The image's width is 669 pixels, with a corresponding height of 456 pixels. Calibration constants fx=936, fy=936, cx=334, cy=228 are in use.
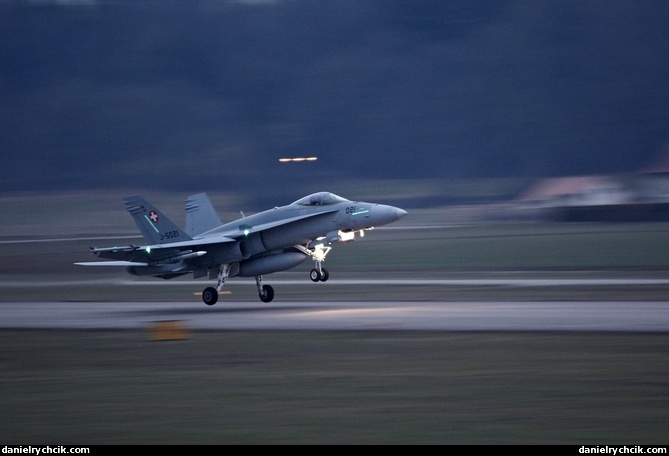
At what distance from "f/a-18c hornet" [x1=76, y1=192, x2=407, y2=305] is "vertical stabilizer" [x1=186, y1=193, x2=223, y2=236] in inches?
35.7

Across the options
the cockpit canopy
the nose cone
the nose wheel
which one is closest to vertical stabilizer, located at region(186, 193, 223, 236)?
the cockpit canopy

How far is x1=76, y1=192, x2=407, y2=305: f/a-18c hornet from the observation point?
25719mm

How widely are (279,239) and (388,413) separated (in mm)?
15145

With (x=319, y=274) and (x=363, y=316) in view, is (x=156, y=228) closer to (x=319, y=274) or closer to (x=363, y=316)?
(x=319, y=274)

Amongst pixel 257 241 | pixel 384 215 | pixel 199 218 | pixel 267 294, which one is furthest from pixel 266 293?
pixel 384 215

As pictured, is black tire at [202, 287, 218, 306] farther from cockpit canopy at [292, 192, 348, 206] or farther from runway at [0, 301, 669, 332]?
cockpit canopy at [292, 192, 348, 206]

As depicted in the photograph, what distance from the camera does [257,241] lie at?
2659cm

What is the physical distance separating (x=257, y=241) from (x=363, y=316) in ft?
17.5

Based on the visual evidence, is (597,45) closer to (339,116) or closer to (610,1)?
(610,1)

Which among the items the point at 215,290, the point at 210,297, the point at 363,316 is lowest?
the point at 363,316

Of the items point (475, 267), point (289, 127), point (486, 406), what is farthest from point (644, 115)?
point (486, 406)

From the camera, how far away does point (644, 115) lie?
14325 cm

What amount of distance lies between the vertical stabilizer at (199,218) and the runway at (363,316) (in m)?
2.32

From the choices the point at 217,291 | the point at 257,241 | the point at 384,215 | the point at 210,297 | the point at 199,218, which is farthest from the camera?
the point at 199,218
